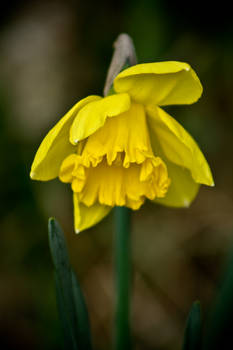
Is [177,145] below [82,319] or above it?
above

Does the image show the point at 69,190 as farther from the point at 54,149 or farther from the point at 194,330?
the point at 194,330

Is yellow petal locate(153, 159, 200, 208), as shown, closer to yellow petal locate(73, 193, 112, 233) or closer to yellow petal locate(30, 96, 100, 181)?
yellow petal locate(73, 193, 112, 233)

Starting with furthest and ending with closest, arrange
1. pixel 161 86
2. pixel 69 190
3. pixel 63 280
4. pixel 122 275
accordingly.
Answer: pixel 69 190, pixel 122 275, pixel 161 86, pixel 63 280

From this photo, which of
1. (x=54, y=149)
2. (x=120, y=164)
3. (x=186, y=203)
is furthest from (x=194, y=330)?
(x=54, y=149)

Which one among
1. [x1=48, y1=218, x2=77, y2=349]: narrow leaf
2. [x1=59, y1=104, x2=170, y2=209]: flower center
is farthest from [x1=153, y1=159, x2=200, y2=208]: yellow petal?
[x1=48, y1=218, x2=77, y2=349]: narrow leaf

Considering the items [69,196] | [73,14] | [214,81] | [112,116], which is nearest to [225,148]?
[214,81]

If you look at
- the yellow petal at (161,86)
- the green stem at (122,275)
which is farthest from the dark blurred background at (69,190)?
the yellow petal at (161,86)

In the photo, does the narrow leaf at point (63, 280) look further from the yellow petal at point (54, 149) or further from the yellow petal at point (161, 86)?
the yellow petal at point (161, 86)
